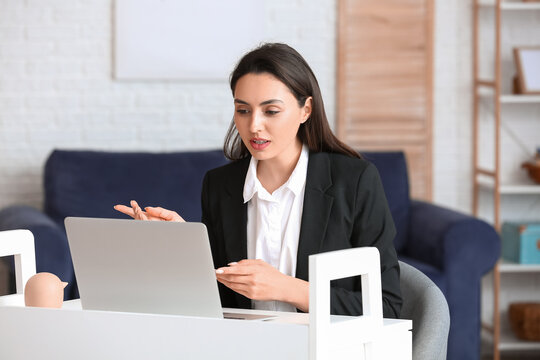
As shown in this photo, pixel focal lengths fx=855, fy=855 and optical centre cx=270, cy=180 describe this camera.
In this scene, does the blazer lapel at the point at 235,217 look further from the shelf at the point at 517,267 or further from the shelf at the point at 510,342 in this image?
the shelf at the point at 510,342

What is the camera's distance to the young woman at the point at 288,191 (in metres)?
1.83

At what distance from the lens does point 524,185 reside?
4547mm

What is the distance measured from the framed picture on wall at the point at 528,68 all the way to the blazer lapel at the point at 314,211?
255 cm

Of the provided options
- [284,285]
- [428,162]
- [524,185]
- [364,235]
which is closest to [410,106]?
[428,162]

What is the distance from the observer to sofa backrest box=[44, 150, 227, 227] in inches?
156

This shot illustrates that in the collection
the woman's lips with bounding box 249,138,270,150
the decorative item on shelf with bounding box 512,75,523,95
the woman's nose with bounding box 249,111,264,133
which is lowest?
the woman's lips with bounding box 249,138,270,150

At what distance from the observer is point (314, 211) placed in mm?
1959

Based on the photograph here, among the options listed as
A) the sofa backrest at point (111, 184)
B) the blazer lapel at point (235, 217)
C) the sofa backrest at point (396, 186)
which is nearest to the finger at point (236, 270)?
the blazer lapel at point (235, 217)

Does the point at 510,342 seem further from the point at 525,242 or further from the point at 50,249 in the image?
the point at 50,249

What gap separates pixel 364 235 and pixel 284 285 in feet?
1.52

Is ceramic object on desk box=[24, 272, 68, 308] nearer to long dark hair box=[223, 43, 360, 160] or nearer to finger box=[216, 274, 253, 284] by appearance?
finger box=[216, 274, 253, 284]

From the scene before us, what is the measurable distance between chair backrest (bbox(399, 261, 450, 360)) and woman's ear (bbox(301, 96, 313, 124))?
42 centimetres

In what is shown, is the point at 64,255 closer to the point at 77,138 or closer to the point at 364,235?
the point at 77,138

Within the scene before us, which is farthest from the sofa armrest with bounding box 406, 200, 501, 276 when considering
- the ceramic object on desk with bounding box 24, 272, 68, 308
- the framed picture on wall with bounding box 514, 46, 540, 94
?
the ceramic object on desk with bounding box 24, 272, 68, 308
